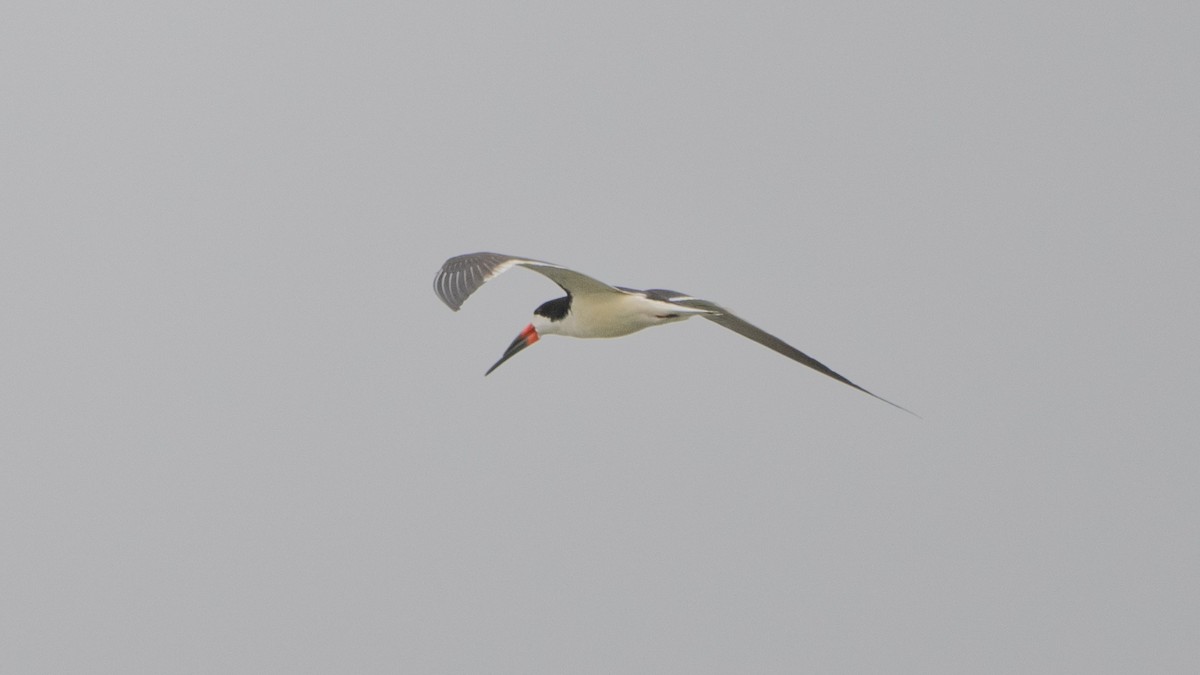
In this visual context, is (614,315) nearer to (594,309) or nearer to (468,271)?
(594,309)

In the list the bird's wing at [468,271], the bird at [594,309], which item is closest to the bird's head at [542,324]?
the bird at [594,309]

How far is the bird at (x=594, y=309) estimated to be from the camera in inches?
585

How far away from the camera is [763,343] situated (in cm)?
1838

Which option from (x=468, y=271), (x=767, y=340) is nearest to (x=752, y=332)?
(x=767, y=340)

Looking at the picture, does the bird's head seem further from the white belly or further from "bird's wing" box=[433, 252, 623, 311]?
"bird's wing" box=[433, 252, 623, 311]

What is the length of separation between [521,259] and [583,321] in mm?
2961

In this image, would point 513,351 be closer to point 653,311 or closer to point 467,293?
point 653,311

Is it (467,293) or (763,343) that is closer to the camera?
(467,293)

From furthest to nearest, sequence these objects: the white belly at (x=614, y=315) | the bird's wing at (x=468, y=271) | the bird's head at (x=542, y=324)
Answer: the bird's head at (x=542, y=324), the white belly at (x=614, y=315), the bird's wing at (x=468, y=271)

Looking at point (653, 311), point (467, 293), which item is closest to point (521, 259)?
point (467, 293)

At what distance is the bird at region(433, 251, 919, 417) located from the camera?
14.9m

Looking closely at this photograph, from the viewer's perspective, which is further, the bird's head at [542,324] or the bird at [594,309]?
the bird's head at [542,324]

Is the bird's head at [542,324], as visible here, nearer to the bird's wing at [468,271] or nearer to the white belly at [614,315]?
the white belly at [614,315]

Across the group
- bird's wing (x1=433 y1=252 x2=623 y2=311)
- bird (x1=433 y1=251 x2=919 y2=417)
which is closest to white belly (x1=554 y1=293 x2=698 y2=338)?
bird (x1=433 y1=251 x2=919 y2=417)
